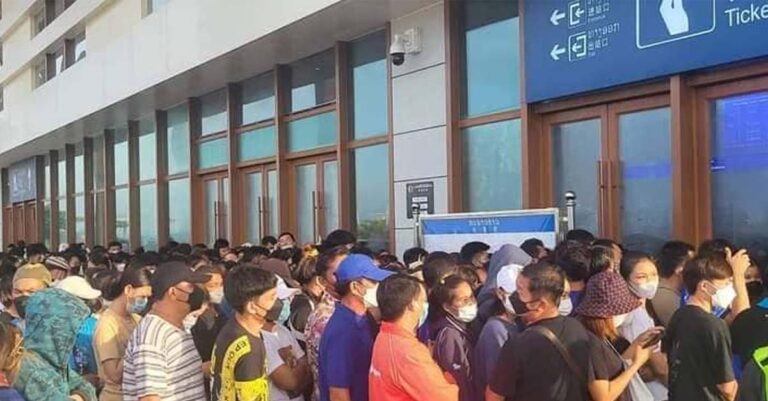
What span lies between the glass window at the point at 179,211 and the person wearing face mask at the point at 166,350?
1327cm

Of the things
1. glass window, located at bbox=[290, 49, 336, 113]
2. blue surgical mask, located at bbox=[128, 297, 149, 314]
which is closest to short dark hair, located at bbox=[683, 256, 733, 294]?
blue surgical mask, located at bbox=[128, 297, 149, 314]

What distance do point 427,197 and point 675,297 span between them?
220 inches

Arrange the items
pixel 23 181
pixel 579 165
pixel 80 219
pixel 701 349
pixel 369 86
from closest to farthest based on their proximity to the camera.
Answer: pixel 701 349
pixel 579 165
pixel 369 86
pixel 80 219
pixel 23 181

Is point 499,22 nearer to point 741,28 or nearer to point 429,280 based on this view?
point 741,28

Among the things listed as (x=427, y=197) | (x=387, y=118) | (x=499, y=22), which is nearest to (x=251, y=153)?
(x=387, y=118)

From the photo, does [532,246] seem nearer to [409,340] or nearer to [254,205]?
[409,340]

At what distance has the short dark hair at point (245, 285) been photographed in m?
4.26

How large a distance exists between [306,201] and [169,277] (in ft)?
31.4

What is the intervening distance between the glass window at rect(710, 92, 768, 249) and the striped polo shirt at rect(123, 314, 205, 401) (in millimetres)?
4985

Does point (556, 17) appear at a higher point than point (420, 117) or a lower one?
higher

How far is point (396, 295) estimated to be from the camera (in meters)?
4.11

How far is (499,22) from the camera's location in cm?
996

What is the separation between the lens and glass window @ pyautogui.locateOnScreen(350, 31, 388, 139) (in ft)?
39.0

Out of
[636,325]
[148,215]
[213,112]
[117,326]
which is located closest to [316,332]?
[117,326]
